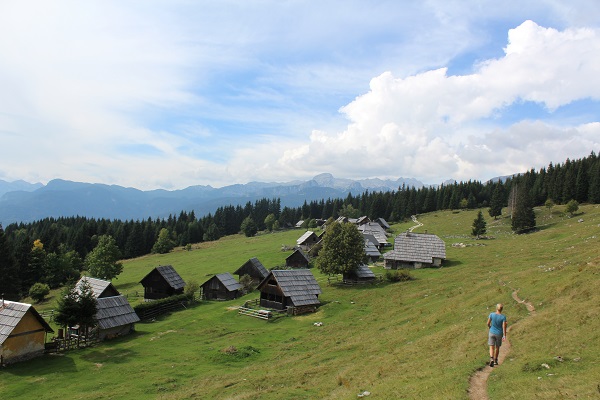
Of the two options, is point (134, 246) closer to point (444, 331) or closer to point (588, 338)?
point (444, 331)

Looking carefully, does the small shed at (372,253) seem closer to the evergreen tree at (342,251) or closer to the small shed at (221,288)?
the evergreen tree at (342,251)

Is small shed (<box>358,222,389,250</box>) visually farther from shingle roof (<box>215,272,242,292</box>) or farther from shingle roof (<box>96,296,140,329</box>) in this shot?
shingle roof (<box>96,296,140,329</box>)

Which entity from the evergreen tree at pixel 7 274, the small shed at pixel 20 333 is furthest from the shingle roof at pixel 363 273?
the evergreen tree at pixel 7 274

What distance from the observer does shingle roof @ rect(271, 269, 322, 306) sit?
47.8m

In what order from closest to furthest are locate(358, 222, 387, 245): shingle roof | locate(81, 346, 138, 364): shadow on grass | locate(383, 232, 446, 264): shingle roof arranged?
1. locate(81, 346, 138, 364): shadow on grass
2. locate(383, 232, 446, 264): shingle roof
3. locate(358, 222, 387, 245): shingle roof

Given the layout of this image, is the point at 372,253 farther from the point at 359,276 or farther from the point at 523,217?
the point at 523,217

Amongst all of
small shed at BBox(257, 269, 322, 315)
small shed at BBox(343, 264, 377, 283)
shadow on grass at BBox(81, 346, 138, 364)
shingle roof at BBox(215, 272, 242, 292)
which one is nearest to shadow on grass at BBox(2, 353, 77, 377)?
shadow on grass at BBox(81, 346, 138, 364)

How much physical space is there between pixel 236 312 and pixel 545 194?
383 ft

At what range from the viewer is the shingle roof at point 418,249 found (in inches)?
2623

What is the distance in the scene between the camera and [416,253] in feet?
223

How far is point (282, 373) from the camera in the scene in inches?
966

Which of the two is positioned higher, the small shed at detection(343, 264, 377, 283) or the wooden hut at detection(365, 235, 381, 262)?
the wooden hut at detection(365, 235, 381, 262)

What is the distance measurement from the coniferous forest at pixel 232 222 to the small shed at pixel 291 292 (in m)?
53.8

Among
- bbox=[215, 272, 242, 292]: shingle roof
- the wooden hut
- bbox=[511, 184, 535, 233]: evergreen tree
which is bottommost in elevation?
bbox=[215, 272, 242, 292]: shingle roof
